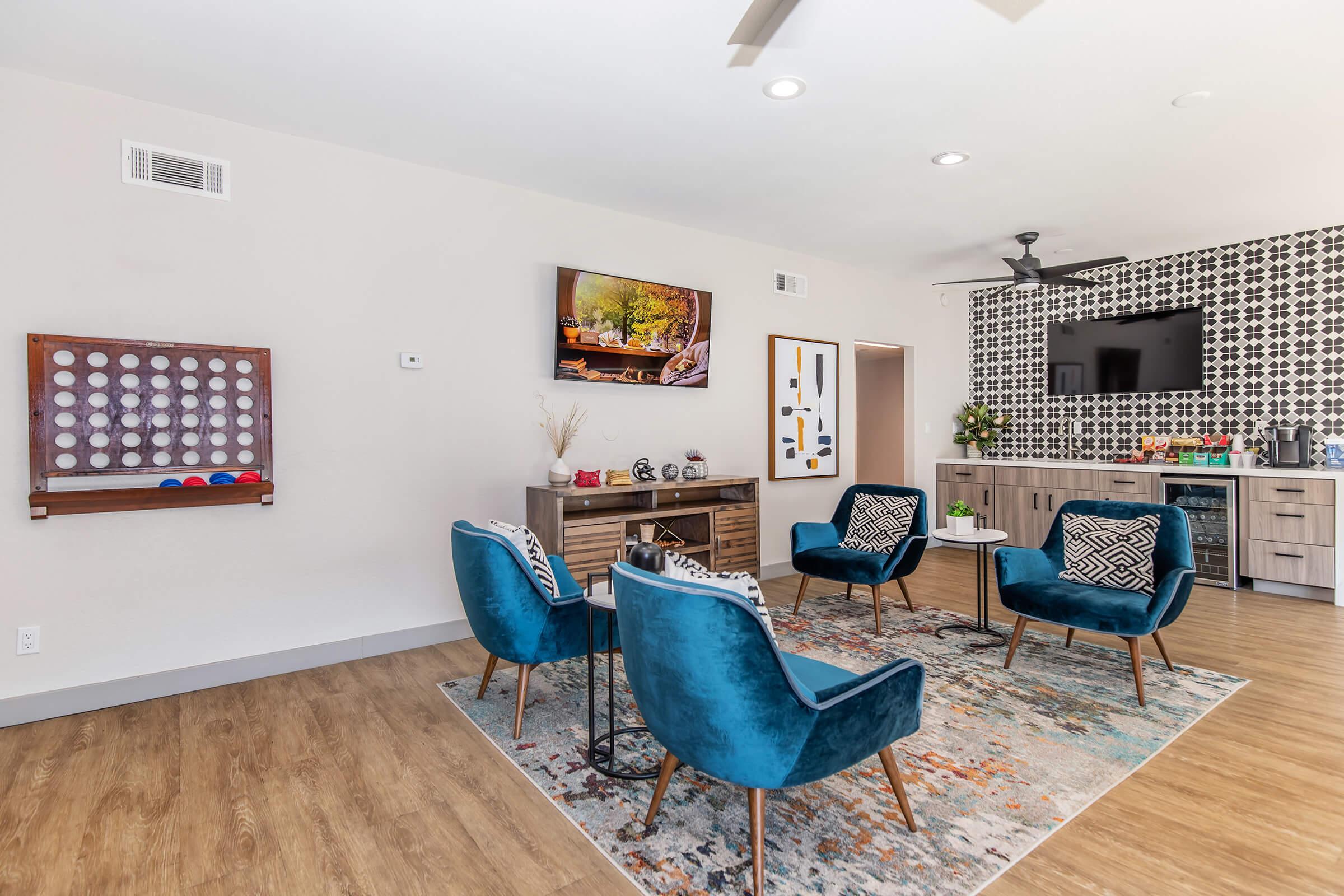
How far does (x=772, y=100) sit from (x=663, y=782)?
293 centimetres

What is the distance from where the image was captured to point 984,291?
24.5ft

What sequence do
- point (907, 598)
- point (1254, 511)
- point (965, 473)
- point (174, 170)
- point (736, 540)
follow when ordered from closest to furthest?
point (174, 170) → point (907, 598) → point (736, 540) → point (1254, 511) → point (965, 473)

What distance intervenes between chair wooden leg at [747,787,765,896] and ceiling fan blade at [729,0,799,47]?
2.17 meters

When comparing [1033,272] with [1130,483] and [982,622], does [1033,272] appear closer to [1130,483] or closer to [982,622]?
[1130,483]

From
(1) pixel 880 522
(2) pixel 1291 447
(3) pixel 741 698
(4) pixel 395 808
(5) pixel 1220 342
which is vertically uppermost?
(5) pixel 1220 342

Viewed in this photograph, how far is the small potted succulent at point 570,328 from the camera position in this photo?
4469 millimetres

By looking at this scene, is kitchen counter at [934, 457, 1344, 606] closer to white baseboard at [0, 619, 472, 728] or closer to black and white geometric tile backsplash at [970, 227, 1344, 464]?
black and white geometric tile backsplash at [970, 227, 1344, 464]

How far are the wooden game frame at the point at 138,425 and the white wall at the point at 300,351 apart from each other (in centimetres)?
10

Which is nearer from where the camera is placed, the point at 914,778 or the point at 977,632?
the point at 914,778

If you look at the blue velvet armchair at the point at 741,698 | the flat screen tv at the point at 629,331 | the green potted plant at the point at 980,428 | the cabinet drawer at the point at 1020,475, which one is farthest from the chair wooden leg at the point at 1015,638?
the green potted plant at the point at 980,428

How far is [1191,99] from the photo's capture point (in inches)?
125

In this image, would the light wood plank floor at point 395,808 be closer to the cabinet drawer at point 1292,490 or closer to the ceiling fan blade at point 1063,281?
the cabinet drawer at point 1292,490

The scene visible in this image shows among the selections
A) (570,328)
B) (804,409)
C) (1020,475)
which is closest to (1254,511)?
(1020,475)

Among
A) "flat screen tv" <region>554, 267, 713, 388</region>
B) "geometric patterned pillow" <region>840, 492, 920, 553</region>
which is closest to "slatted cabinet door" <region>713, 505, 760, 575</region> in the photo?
"geometric patterned pillow" <region>840, 492, 920, 553</region>
